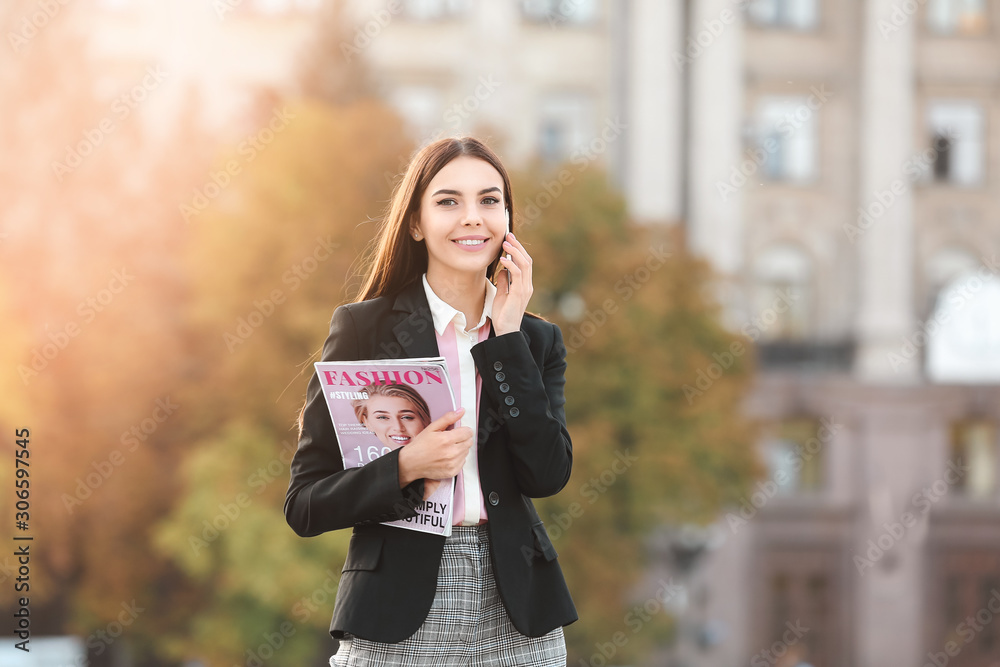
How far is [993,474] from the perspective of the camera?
3078 centimetres

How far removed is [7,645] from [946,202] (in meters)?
23.2

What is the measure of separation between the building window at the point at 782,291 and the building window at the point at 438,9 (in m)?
9.23

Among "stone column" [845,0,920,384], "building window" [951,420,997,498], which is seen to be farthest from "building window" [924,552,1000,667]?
"stone column" [845,0,920,384]

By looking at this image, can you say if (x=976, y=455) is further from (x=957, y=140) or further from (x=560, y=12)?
(x=560, y=12)

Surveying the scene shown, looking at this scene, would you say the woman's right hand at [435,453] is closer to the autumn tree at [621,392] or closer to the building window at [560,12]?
the autumn tree at [621,392]

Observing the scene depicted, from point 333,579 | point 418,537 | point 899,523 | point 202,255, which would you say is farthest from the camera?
point 899,523

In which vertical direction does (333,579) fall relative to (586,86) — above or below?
below

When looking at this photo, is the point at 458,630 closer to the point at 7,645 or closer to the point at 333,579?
the point at 333,579

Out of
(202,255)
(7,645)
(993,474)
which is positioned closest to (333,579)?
(202,255)

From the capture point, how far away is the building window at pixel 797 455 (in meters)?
30.3

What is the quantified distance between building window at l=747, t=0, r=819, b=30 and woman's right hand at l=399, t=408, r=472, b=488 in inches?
1222

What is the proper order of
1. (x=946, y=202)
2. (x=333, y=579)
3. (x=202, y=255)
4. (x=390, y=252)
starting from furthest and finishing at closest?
(x=946, y=202) → (x=202, y=255) → (x=333, y=579) → (x=390, y=252)

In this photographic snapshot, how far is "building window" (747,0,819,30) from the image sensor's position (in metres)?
32.2

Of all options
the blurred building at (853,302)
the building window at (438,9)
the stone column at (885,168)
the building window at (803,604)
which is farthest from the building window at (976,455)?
the building window at (438,9)
